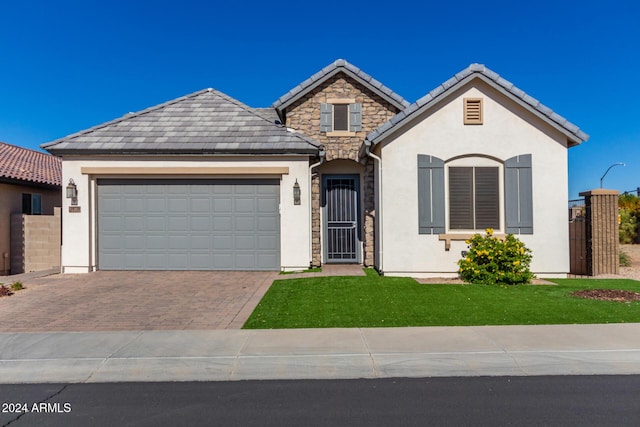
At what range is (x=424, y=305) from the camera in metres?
8.16

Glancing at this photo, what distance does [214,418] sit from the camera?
403 cm

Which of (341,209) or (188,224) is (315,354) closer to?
(188,224)

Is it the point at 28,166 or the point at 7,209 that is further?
the point at 28,166

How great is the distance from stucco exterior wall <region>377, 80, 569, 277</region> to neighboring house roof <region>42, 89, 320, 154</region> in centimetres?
263

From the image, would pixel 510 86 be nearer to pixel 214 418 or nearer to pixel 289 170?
pixel 289 170

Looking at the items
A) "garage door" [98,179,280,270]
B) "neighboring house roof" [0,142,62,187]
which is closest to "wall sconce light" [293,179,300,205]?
"garage door" [98,179,280,270]

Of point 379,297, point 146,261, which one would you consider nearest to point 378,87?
point 379,297

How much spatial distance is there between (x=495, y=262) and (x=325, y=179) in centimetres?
556

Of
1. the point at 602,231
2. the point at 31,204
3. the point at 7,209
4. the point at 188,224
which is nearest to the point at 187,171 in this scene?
the point at 188,224

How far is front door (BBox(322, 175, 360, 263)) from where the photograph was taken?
44.7ft

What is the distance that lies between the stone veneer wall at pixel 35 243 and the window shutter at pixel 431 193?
11.3 m

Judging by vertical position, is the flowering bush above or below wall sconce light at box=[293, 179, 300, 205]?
below

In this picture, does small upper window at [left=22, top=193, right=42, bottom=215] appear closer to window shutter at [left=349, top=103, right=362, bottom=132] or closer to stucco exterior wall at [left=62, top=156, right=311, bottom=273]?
stucco exterior wall at [left=62, top=156, right=311, bottom=273]

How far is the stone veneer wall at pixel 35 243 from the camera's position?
14.0 meters
